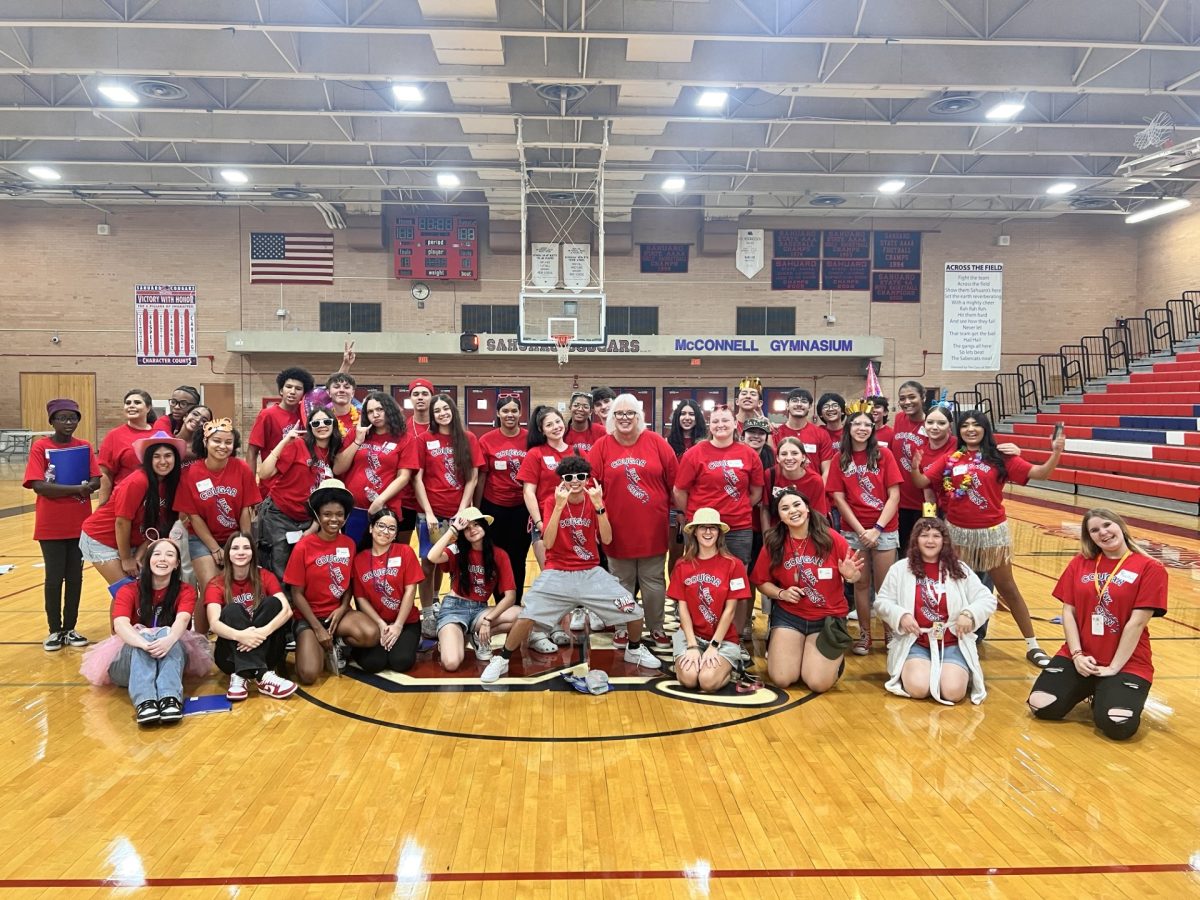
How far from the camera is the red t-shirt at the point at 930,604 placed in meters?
4.47

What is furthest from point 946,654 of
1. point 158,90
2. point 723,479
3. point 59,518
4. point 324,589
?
point 158,90

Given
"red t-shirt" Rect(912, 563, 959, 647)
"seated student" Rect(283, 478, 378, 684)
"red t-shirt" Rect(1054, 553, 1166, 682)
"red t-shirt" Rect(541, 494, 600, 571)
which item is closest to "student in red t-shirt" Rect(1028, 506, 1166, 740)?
"red t-shirt" Rect(1054, 553, 1166, 682)

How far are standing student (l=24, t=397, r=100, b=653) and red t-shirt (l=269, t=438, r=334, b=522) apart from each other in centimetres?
128

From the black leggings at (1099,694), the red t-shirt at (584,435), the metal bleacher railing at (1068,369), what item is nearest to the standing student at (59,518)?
the red t-shirt at (584,435)

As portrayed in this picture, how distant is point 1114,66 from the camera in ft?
35.8

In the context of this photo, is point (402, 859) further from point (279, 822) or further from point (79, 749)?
point (79, 749)

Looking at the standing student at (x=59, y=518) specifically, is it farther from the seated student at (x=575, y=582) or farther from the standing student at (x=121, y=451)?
the seated student at (x=575, y=582)

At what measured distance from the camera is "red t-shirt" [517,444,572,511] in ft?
17.1

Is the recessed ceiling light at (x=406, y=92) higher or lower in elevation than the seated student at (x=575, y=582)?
higher

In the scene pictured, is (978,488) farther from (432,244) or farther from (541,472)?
(432,244)

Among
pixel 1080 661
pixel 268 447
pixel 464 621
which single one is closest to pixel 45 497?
pixel 268 447

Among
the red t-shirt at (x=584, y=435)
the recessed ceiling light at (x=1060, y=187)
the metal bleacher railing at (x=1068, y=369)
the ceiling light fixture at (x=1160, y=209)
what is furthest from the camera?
the metal bleacher railing at (x=1068, y=369)

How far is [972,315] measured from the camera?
19.9m

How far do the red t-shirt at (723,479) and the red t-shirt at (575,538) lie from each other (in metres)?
0.67
